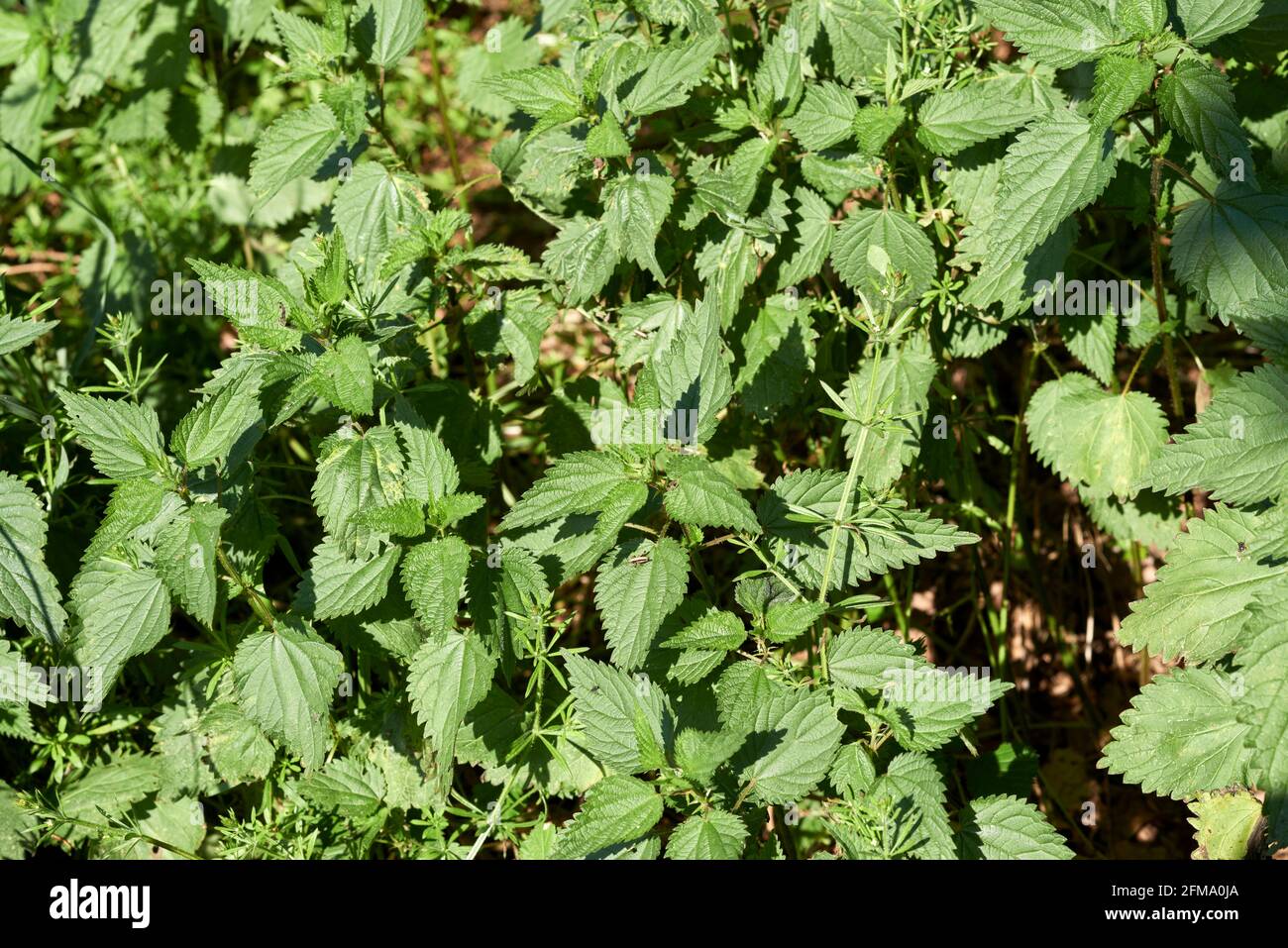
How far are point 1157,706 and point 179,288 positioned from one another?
3.11 metres

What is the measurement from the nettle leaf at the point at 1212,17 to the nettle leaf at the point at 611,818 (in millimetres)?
1965

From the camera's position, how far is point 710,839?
2.16m

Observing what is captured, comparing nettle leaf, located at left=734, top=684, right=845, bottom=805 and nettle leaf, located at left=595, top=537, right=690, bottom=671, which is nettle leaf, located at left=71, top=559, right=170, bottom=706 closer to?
nettle leaf, located at left=595, top=537, right=690, bottom=671

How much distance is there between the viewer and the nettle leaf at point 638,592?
7.68 ft

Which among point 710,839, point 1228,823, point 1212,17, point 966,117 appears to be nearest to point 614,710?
point 710,839

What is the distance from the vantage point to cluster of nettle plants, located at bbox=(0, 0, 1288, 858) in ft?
7.72

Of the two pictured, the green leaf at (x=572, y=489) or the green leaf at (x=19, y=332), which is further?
the green leaf at (x=19, y=332)

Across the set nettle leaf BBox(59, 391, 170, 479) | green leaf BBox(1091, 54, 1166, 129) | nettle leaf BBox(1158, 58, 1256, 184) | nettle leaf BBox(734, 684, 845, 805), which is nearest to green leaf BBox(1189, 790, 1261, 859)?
nettle leaf BBox(734, 684, 845, 805)

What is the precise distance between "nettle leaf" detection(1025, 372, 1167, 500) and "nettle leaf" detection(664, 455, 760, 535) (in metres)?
1.10

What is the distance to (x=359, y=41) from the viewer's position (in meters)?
2.95

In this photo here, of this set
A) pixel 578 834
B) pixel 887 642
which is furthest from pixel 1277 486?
pixel 578 834

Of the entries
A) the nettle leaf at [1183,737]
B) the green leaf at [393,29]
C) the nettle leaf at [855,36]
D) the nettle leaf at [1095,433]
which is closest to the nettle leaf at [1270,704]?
the nettle leaf at [1183,737]

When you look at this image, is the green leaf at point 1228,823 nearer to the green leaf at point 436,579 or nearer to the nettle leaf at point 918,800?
the nettle leaf at point 918,800
